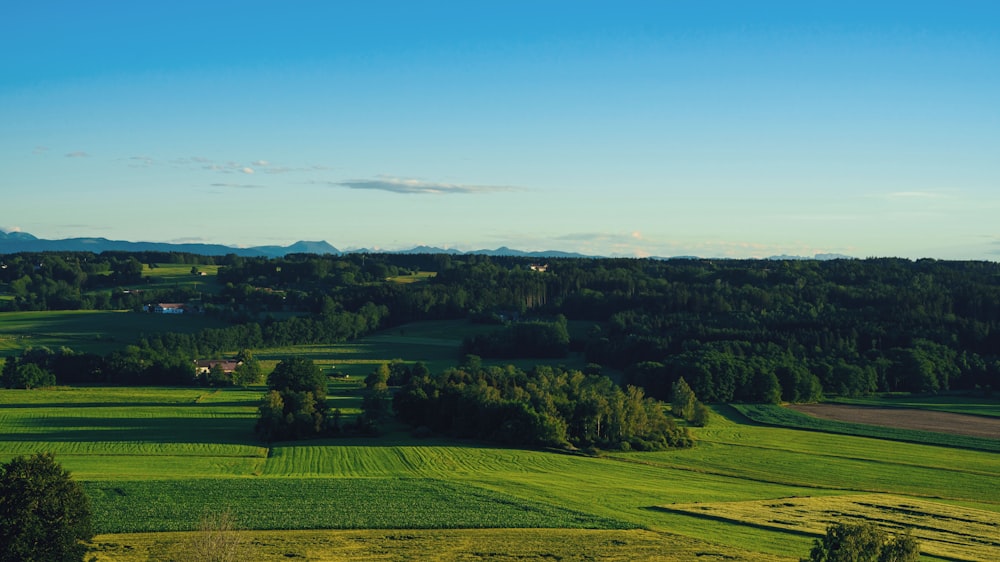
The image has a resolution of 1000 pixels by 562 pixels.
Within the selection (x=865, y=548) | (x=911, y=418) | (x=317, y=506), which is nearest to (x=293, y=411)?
(x=317, y=506)

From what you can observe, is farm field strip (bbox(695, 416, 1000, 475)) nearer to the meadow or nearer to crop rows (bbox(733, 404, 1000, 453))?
the meadow

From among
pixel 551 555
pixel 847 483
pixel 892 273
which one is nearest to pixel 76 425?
pixel 551 555

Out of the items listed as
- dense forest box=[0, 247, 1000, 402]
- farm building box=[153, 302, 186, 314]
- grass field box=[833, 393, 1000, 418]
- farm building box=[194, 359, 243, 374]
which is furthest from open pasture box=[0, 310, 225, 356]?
grass field box=[833, 393, 1000, 418]

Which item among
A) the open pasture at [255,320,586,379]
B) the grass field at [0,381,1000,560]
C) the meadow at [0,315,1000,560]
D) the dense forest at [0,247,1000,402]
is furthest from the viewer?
the open pasture at [255,320,586,379]

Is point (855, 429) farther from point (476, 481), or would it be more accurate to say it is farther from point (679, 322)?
point (679, 322)

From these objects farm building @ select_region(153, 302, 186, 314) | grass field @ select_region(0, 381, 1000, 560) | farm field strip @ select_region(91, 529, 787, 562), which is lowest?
grass field @ select_region(0, 381, 1000, 560)

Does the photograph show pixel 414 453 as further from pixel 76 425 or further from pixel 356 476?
pixel 76 425

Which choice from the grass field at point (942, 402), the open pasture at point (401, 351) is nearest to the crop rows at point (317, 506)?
the grass field at point (942, 402)
